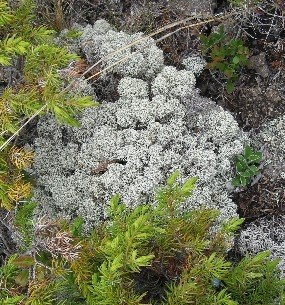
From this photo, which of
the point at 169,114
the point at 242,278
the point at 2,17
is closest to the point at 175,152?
the point at 169,114

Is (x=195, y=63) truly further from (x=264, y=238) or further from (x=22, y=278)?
(x=22, y=278)

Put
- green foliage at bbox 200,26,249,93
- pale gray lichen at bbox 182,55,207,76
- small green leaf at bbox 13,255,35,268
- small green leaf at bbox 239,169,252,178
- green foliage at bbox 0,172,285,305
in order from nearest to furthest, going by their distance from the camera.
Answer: green foliage at bbox 0,172,285,305, small green leaf at bbox 13,255,35,268, small green leaf at bbox 239,169,252,178, green foliage at bbox 200,26,249,93, pale gray lichen at bbox 182,55,207,76

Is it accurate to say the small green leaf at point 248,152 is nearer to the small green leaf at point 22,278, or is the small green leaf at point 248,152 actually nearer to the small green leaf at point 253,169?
the small green leaf at point 253,169

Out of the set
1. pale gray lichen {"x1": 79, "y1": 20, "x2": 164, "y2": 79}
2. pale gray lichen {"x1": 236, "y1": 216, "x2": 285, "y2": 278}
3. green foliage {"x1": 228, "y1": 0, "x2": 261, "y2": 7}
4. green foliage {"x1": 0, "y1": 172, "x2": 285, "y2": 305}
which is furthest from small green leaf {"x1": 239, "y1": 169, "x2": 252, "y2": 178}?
green foliage {"x1": 228, "y1": 0, "x2": 261, "y2": 7}

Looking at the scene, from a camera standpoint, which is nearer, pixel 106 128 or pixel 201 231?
pixel 201 231

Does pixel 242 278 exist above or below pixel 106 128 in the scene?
below

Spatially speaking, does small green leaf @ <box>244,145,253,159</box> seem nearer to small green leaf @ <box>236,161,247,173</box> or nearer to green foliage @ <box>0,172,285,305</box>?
small green leaf @ <box>236,161,247,173</box>

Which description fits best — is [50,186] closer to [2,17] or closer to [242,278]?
[2,17]
